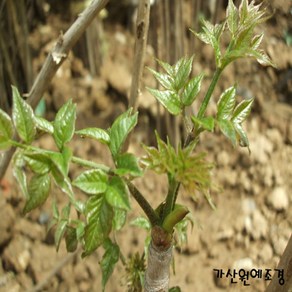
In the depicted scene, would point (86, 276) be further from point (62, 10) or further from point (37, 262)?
point (62, 10)

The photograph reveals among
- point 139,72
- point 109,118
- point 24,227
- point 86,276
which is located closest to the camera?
point 139,72

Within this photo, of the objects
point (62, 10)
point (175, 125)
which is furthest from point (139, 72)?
point (62, 10)

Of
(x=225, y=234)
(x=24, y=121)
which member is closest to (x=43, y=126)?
(x=24, y=121)

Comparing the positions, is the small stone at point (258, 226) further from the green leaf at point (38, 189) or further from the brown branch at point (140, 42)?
the green leaf at point (38, 189)

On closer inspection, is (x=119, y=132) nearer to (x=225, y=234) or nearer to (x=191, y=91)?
(x=191, y=91)

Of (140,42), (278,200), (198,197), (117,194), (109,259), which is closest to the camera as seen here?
(117,194)

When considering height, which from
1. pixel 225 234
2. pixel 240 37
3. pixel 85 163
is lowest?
pixel 225 234

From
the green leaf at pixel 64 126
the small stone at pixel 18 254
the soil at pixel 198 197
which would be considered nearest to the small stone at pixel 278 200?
the soil at pixel 198 197

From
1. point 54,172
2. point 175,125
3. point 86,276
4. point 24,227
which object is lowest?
point 86,276
